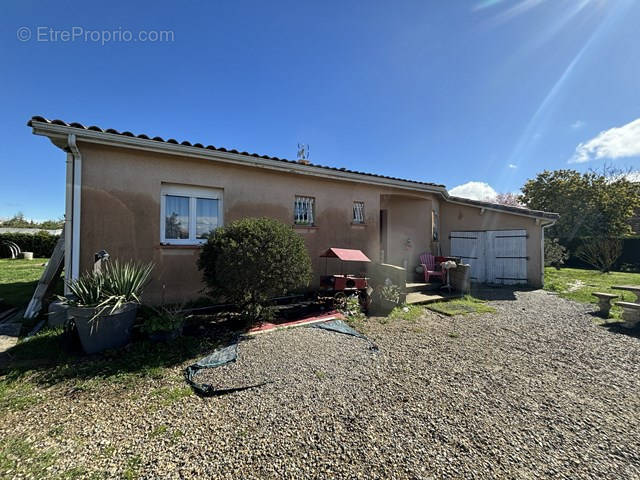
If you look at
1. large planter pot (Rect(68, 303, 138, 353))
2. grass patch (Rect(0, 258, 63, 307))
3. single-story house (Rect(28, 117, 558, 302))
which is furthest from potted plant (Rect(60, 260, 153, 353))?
grass patch (Rect(0, 258, 63, 307))

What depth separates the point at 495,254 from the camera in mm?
11266

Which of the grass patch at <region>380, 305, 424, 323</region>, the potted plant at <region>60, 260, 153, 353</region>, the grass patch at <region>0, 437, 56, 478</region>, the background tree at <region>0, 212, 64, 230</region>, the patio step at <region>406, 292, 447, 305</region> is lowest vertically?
the grass patch at <region>0, 437, 56, 478</region>

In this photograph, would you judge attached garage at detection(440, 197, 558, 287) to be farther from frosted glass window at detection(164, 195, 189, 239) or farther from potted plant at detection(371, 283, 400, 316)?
frosted glass window at detection(164, 195, 189, 239)

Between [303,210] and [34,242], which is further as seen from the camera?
[34,242]

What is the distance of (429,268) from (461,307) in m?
2.72

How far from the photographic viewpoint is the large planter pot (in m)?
3.96

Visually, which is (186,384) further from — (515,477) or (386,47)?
(386,47)

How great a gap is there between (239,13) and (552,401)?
9.35 m

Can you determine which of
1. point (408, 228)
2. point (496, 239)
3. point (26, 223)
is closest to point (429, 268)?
point (408, 228)

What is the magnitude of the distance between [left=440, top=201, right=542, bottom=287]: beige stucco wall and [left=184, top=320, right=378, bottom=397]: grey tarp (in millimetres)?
9062

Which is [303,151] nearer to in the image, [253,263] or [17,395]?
[253,263]

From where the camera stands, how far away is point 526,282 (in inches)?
416

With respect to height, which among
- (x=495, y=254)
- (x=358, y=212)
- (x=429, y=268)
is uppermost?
(x=358, y=212)

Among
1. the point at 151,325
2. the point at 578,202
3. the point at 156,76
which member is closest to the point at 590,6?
the point at 156,76
